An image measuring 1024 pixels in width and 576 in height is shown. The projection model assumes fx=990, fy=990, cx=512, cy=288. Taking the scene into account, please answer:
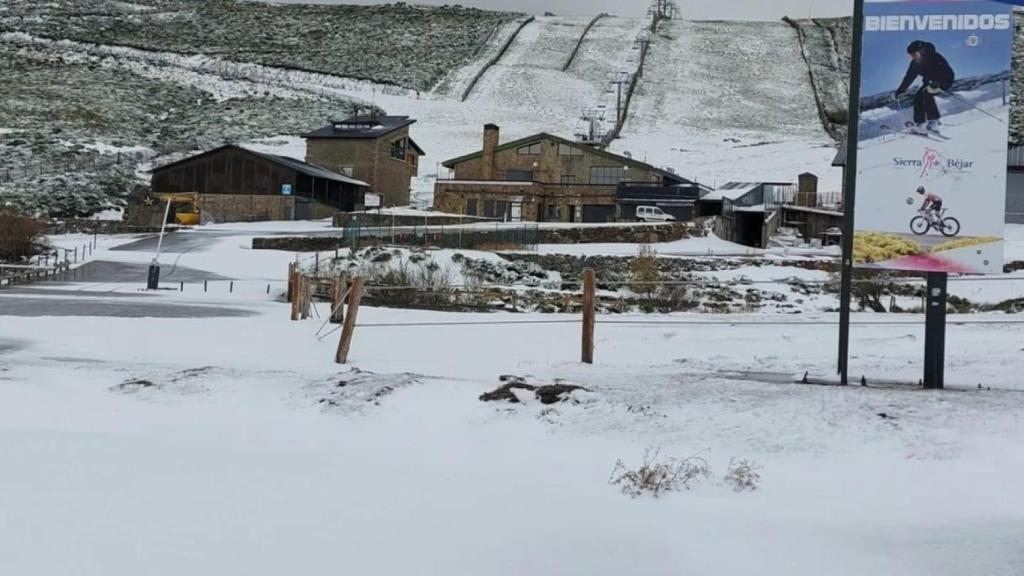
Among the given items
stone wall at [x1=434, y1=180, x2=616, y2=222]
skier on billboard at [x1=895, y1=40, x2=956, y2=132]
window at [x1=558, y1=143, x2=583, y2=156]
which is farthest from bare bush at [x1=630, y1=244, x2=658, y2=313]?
window at [x1=558, y1=143, x2=583, y2=156]

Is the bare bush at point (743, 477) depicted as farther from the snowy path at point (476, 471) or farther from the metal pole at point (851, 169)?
the metal pole at point (851, 169)

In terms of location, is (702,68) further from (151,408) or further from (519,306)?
(151,408)

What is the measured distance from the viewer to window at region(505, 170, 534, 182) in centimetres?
6706

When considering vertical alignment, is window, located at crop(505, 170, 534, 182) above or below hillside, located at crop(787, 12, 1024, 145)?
below

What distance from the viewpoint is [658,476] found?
7676mm

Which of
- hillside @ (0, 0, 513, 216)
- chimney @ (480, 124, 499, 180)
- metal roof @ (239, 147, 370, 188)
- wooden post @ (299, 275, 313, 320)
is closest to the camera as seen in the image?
wooden post @ (299, 275, 313, 320)

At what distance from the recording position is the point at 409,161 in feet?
252

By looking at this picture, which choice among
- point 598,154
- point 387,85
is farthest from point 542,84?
point 598,154

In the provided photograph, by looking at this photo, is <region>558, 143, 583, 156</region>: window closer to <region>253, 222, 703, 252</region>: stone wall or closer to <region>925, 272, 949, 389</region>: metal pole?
<region>253, 222, 703, 252</region>: stone wall

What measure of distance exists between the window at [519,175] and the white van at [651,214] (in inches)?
397

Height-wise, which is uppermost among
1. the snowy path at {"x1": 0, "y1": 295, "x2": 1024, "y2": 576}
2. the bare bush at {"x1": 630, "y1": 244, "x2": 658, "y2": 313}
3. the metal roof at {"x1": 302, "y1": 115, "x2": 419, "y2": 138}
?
the metal roof at {"x1": 302, "y1": 115, "x2": 419, "y2": 138}

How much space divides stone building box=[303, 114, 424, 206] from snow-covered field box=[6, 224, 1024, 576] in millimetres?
57991

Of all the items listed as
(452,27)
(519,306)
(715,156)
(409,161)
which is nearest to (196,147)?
(409,161)

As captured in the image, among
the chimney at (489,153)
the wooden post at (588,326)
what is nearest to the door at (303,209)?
the chimney at (489,153)
